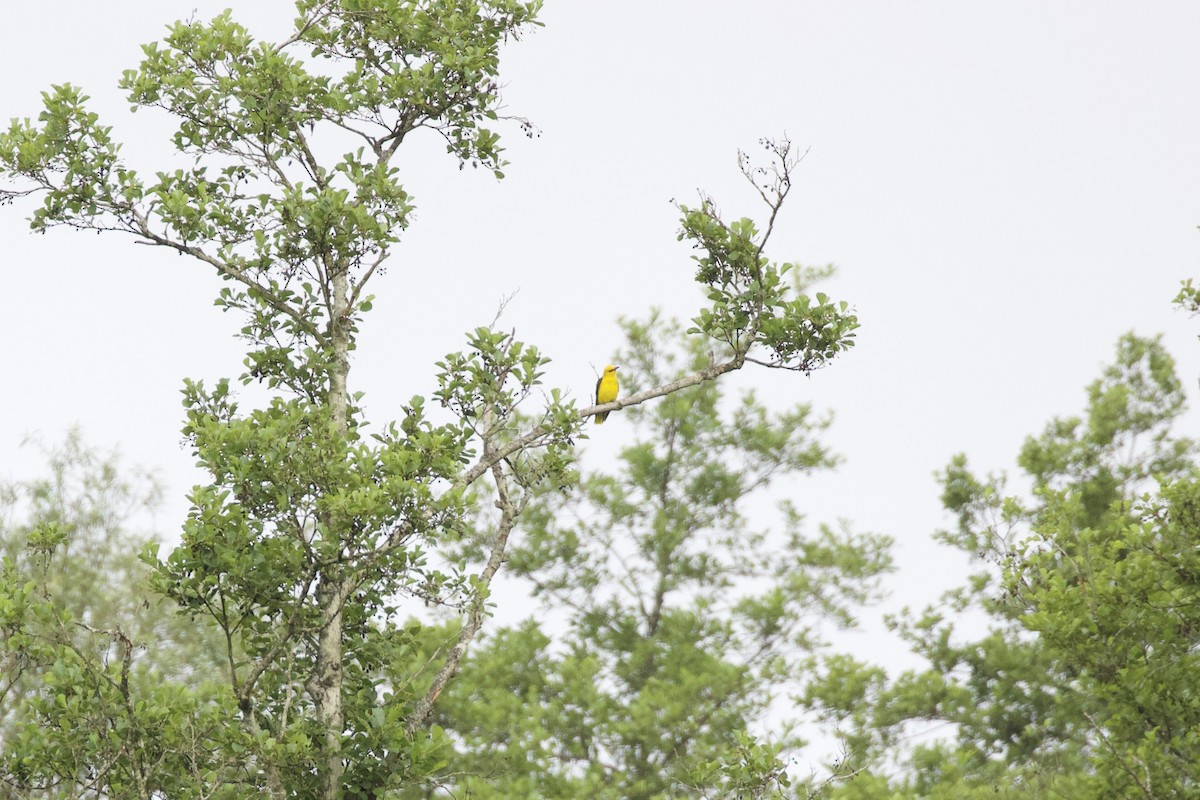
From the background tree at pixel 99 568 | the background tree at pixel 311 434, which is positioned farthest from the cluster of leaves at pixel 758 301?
the background tree at pixel 99 568

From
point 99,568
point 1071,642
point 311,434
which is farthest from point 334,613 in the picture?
point 99,568

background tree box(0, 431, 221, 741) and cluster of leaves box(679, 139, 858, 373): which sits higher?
background tree box(0, 431, 221, 741)

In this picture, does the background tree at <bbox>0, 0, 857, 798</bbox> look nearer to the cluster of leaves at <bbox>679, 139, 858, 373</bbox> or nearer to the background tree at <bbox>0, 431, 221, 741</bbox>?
the cluster of leaves at <bbox>679, 139, 858, 373</bbox>

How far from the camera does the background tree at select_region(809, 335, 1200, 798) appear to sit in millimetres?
11164

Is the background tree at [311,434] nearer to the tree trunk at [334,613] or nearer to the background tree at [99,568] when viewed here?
the tree trunk at [334,613]

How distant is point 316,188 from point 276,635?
9.41 feet

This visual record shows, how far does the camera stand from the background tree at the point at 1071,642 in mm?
11164

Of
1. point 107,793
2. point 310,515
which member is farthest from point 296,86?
point 107,793

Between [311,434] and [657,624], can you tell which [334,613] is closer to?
[311,434]

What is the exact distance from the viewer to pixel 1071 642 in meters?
11.3

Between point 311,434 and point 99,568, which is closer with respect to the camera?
point 311,434

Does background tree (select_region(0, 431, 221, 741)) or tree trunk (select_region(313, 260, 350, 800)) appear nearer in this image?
tree trunk (select_region(313, 260, 350, 800))

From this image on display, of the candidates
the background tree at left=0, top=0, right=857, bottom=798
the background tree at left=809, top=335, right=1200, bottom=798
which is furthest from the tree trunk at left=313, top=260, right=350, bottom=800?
the background tree at left=809, top=335, right=1200, bottom=798

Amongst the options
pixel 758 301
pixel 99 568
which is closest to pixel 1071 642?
pixel 758 301
